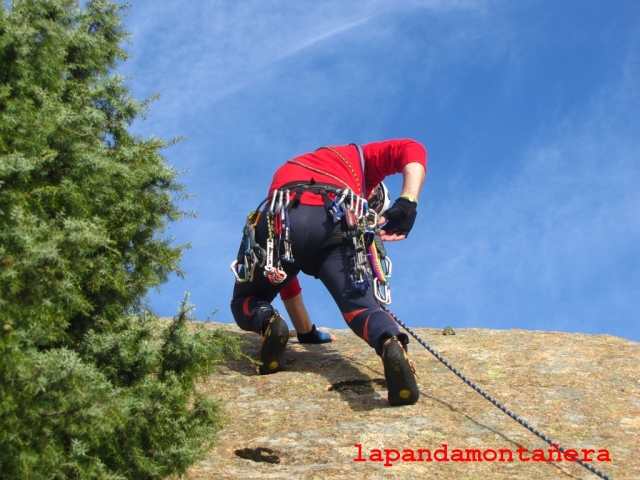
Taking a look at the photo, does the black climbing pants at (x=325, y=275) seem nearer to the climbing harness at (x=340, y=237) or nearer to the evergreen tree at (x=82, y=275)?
the climbing harness at (x=340, y=237)

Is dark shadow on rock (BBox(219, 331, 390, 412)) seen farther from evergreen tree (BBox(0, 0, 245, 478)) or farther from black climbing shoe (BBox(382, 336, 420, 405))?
evergreen tree (BBox(0, 0, 245, 478))

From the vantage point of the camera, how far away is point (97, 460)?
4.07m

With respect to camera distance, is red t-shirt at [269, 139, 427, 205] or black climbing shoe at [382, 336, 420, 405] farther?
red t-shirt at [269, 139, 427, 205]

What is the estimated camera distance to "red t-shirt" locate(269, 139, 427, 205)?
6773 millimetres

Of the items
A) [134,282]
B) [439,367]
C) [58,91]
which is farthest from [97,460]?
[439,367]

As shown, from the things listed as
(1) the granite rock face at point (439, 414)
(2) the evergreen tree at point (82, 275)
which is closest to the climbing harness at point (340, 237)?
(1) the granite rock face at point (439, 414)

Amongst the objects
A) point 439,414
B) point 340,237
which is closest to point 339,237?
point 340,237

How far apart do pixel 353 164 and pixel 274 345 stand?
1894 mm

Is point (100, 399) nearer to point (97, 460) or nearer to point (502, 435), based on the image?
point (97, 460)

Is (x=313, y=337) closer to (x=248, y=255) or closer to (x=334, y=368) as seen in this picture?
(x=334, y=368)

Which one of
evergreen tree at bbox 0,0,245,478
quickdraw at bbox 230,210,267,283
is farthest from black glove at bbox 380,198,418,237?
evergreen tree at bbox 0,0,245,478

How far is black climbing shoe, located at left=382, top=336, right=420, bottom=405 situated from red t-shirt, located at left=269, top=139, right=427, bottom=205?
1.75m

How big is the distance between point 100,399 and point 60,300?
60cm

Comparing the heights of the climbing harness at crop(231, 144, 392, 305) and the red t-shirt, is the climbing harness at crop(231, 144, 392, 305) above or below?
below
